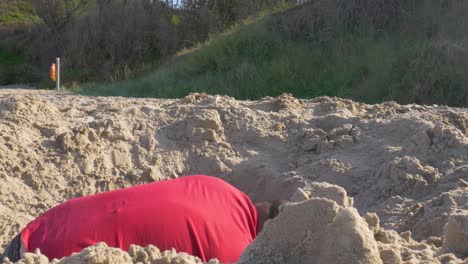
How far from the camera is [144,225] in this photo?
290 centimetres

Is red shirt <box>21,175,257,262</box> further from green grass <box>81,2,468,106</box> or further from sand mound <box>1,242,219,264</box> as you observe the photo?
green grass <box>81,2,468,106</box>

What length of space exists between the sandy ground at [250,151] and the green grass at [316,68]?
290 cm

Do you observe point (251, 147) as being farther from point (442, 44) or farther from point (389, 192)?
point (442, 44)

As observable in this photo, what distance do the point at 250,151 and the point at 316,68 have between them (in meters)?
4.93

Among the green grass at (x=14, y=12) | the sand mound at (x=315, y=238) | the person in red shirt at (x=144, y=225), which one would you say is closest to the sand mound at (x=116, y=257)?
the sand mound at (x=315, y=238)

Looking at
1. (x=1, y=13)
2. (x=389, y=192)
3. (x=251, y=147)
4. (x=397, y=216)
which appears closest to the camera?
(x=397, y=216)

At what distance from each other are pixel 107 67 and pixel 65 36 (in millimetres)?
3768

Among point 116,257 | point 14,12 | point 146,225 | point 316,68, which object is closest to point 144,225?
point 146,225

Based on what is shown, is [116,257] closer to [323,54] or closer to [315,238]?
[315,238]

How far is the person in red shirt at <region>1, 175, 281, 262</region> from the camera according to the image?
9.30 feet

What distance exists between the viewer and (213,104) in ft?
16.6

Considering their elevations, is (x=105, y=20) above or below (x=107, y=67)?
above

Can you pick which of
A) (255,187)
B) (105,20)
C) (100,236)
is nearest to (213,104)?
(255,187)

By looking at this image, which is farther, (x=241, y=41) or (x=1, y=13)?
(x=1, y=13)
